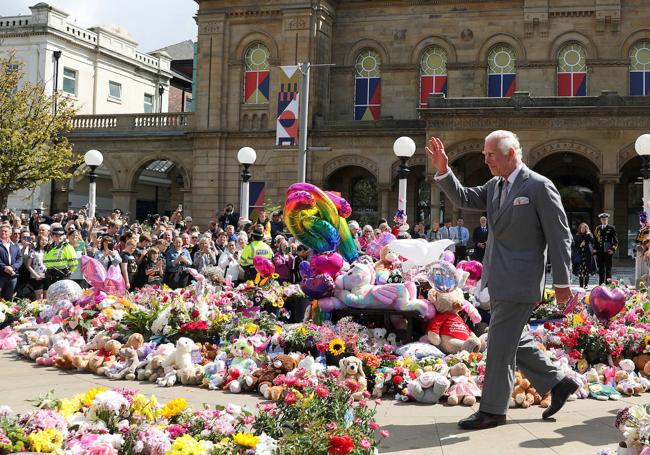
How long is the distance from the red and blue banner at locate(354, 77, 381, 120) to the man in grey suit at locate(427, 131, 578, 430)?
30859 millimetres

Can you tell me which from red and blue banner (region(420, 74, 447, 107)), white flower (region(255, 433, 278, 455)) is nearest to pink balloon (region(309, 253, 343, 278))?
white flower (region(255, 433, 278, 455))

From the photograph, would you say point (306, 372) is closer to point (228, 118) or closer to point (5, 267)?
point (5, 267)

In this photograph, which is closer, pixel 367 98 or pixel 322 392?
pixel 322 392

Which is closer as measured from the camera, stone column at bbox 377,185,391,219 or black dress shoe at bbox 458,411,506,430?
black dress shoe at bbox 458,411,506,430

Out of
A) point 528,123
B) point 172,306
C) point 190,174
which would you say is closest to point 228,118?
point 190,174

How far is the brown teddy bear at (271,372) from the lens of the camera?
8.64m

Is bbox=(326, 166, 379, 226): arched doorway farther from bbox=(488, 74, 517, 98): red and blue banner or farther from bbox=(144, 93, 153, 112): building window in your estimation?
bbox=(144, 93, 153, 112): building window

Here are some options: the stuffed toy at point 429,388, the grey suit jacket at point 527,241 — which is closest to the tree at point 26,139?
the stuffed toy at point 429,388

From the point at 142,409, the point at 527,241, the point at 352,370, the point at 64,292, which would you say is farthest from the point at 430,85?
the point at 142,409

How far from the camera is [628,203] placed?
33312 mm

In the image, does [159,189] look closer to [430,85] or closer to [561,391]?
[430,85]

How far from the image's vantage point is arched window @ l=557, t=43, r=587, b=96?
114 ft

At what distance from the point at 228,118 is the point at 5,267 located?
79.9 ft

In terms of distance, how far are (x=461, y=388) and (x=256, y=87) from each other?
30.9 m
